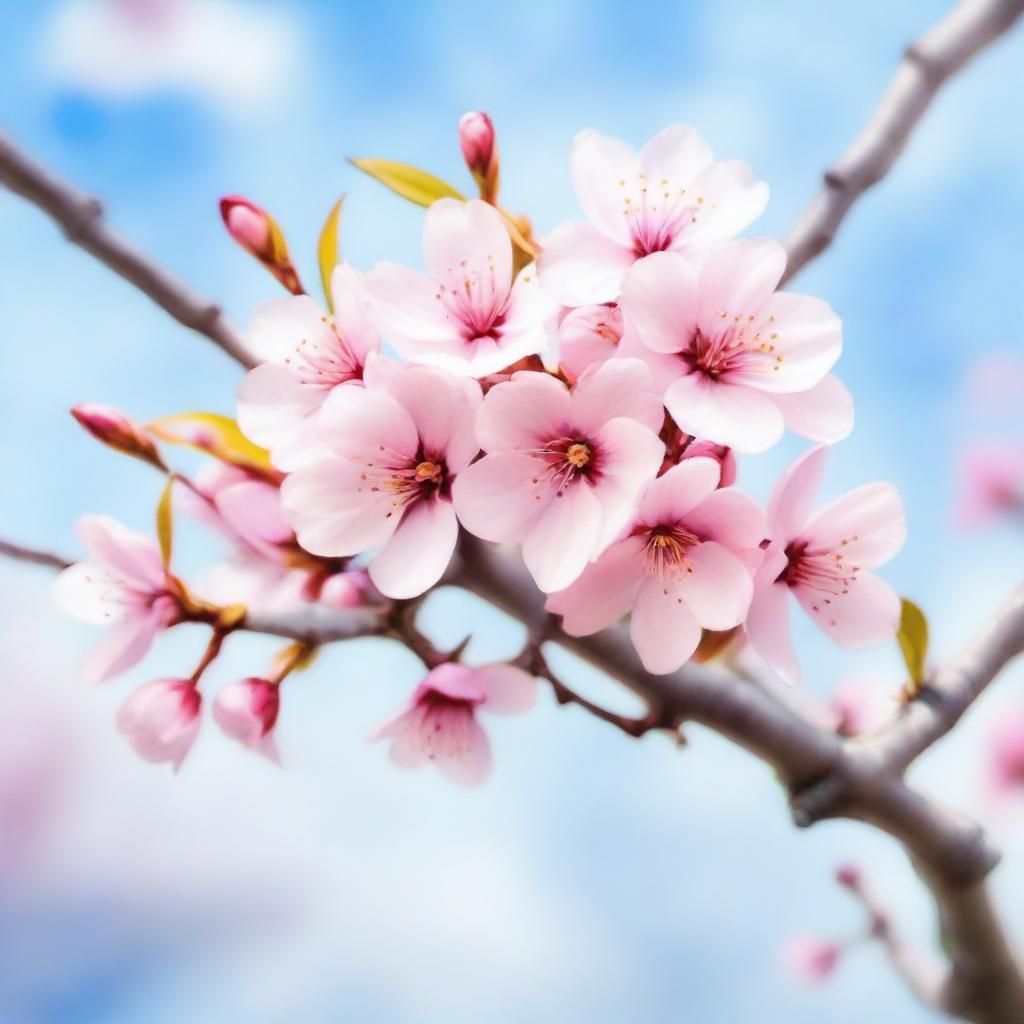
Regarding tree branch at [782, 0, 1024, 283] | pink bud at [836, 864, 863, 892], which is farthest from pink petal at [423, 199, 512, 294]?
Answer: pink bud at [836, 864, 863, 892]

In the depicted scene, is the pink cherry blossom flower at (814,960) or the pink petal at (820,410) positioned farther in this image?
the pink cherry blossom flower at (814,960)

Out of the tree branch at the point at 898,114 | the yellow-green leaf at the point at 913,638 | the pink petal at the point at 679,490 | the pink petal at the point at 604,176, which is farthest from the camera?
the tree branch at the point at 898,114

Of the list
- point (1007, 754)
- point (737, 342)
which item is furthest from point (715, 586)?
point (1007, 754)

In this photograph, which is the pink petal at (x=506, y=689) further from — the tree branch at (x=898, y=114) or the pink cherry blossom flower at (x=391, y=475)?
the tree branch at (x=898, y=114)

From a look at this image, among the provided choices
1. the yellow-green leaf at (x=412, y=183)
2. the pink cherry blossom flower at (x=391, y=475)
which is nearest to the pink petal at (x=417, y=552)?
the pink cherry blossom flower at (x=391, y=475)

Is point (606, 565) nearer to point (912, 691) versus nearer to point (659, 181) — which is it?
point (659, 181)

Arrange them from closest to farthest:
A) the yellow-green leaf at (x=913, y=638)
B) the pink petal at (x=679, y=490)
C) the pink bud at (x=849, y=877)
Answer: the pink petal at (x=679, y=490)
the yellow-green leaf at (x=913, y=638)
the pink bud at (x=849, y=877)

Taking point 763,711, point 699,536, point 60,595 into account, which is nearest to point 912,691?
point 763,711
